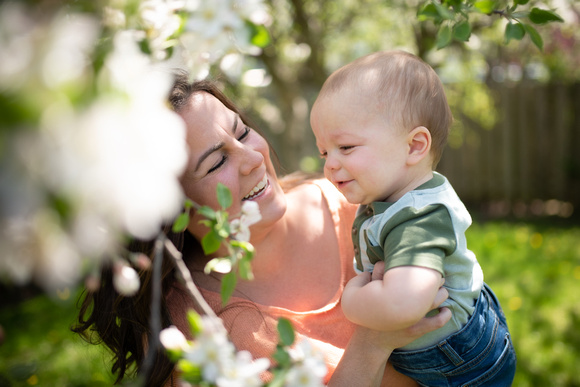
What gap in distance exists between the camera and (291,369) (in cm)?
82

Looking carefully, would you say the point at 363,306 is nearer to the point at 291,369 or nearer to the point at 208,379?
the point at 291,369

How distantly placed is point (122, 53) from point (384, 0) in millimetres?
4722

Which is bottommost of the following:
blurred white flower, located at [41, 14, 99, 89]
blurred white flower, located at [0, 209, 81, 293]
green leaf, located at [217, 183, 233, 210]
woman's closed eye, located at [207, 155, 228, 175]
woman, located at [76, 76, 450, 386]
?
woman, located at [76, 76, 450, 386]

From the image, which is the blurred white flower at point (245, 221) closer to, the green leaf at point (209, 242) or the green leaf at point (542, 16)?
the green leaf at point (209, 242)

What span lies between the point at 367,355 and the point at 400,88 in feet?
2.44

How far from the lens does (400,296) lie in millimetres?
1210

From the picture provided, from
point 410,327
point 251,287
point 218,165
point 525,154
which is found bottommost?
point 525,154

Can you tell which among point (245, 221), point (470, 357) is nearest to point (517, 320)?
point (470, 357)

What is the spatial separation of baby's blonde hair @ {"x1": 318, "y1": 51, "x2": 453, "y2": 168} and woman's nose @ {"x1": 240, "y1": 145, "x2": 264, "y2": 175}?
0.32m

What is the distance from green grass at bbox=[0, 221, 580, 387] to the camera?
10.0ft

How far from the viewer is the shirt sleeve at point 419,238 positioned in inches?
48.6

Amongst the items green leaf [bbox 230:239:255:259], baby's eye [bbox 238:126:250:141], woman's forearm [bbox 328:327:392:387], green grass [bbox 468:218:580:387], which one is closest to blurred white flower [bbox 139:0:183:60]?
green leaf [bbox 230:239:255:259]

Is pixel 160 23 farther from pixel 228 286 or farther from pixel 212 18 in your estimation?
pixel 228 286

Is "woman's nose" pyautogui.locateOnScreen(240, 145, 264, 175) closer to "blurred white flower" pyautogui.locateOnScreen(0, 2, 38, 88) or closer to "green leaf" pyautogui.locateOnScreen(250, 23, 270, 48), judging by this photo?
"green leaf" pyautogui.locateOnScreen(250, 23, 270, 48)
